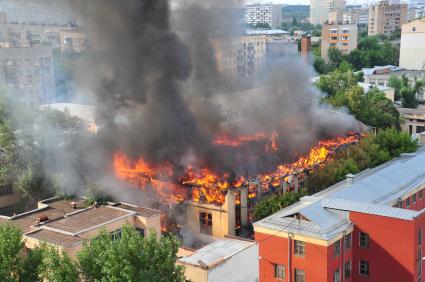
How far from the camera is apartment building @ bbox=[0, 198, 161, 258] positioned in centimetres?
1529

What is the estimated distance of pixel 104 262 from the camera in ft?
37.3

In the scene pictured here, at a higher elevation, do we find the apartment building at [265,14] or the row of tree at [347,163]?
the apartment building at [265,14]

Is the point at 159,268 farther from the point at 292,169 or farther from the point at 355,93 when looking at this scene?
the point at 355,93

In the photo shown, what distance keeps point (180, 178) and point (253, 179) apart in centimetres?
315

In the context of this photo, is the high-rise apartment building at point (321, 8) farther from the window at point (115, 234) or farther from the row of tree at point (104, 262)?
the row of tree at point (104, 262)

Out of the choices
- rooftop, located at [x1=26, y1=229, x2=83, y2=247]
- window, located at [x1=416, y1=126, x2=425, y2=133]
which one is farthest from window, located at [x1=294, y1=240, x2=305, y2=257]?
window, located at [x1=416, y1=126, x2=425, y2=133]

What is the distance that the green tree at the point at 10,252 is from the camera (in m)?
11.7

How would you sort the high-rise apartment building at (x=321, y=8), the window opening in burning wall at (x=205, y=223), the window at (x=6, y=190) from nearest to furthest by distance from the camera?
1. the window opening in burning wall at (x=205, y=223)
2. the window at (x=6, y=190)
3. the high-rise apartment building at (x=321, y=8)

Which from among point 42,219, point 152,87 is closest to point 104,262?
point 42,219

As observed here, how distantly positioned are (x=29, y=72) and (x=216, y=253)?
37.0 metres

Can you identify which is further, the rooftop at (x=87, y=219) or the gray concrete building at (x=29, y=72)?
the gray concrete building at (x=29, y=72)

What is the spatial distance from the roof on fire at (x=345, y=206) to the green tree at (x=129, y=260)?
556cm

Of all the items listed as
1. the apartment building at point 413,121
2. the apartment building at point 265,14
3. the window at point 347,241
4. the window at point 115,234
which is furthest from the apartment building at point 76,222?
the apartment building at point 265,14

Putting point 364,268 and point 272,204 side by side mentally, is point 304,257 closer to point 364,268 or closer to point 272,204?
point 364,268
